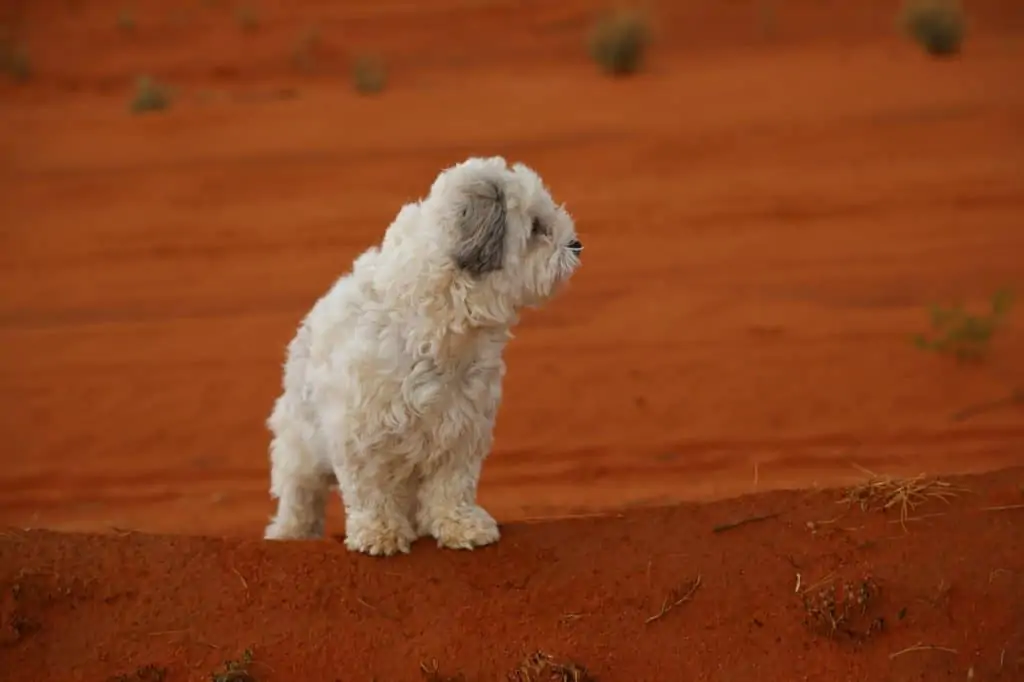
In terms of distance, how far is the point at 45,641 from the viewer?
5.87 metres

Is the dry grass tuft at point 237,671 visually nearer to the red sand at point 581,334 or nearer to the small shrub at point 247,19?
the red sand at point 581,334

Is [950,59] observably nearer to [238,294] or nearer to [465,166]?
[238,294]

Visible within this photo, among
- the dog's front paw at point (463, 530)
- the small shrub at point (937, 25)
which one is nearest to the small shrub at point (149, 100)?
the small shrub at point (937, 25)

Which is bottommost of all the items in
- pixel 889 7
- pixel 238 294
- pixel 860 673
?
pixel 238 294

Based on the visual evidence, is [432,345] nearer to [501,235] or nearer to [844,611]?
[501,235]

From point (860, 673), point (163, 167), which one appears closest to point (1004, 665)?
point (860, 673)

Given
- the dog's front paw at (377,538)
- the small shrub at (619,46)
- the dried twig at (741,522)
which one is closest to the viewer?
the dog's front paw at (377,538)

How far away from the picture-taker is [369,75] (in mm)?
22328

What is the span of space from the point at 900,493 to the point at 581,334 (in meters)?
6.40

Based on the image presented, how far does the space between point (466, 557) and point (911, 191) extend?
10741 mm

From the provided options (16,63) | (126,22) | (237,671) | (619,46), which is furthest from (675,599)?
(126,22)

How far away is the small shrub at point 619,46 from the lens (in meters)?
21.5

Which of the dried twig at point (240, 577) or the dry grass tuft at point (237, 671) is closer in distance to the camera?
the dry grass tuft at point (237, 671)

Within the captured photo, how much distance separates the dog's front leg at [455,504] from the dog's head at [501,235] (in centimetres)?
82
